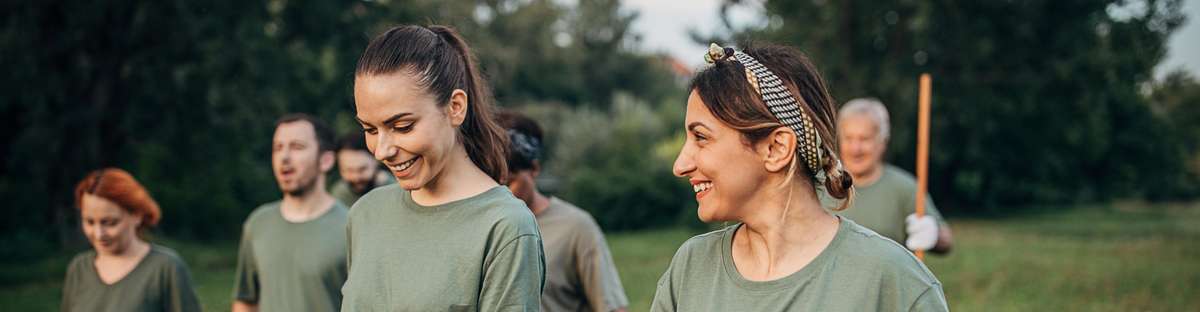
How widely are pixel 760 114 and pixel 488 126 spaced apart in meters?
1.09

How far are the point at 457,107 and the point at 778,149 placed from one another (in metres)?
1.04

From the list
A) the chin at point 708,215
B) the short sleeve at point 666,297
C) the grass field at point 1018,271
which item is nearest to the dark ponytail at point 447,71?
the short sleeve at point 666,297

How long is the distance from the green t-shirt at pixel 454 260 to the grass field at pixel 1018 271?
9.30 metres

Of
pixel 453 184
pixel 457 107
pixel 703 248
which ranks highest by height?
pixel 457 107

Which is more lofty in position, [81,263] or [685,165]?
[685,165]

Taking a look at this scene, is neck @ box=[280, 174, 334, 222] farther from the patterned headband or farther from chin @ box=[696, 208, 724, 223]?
the patterned headband

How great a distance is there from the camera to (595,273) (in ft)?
15.0

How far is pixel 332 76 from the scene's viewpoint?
23016 millimetres

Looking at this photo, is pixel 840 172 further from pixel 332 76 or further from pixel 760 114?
pixel 332 76

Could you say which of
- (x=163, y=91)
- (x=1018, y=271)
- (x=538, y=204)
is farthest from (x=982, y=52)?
(x=538, y=204)

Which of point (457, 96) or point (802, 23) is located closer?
point (457, 96)

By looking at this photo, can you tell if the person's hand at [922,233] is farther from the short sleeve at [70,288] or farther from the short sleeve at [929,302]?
the short sleeve at [70,288]

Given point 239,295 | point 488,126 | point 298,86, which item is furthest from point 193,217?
point 488,126

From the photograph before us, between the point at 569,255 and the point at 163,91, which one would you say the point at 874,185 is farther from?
the point at 163,91
